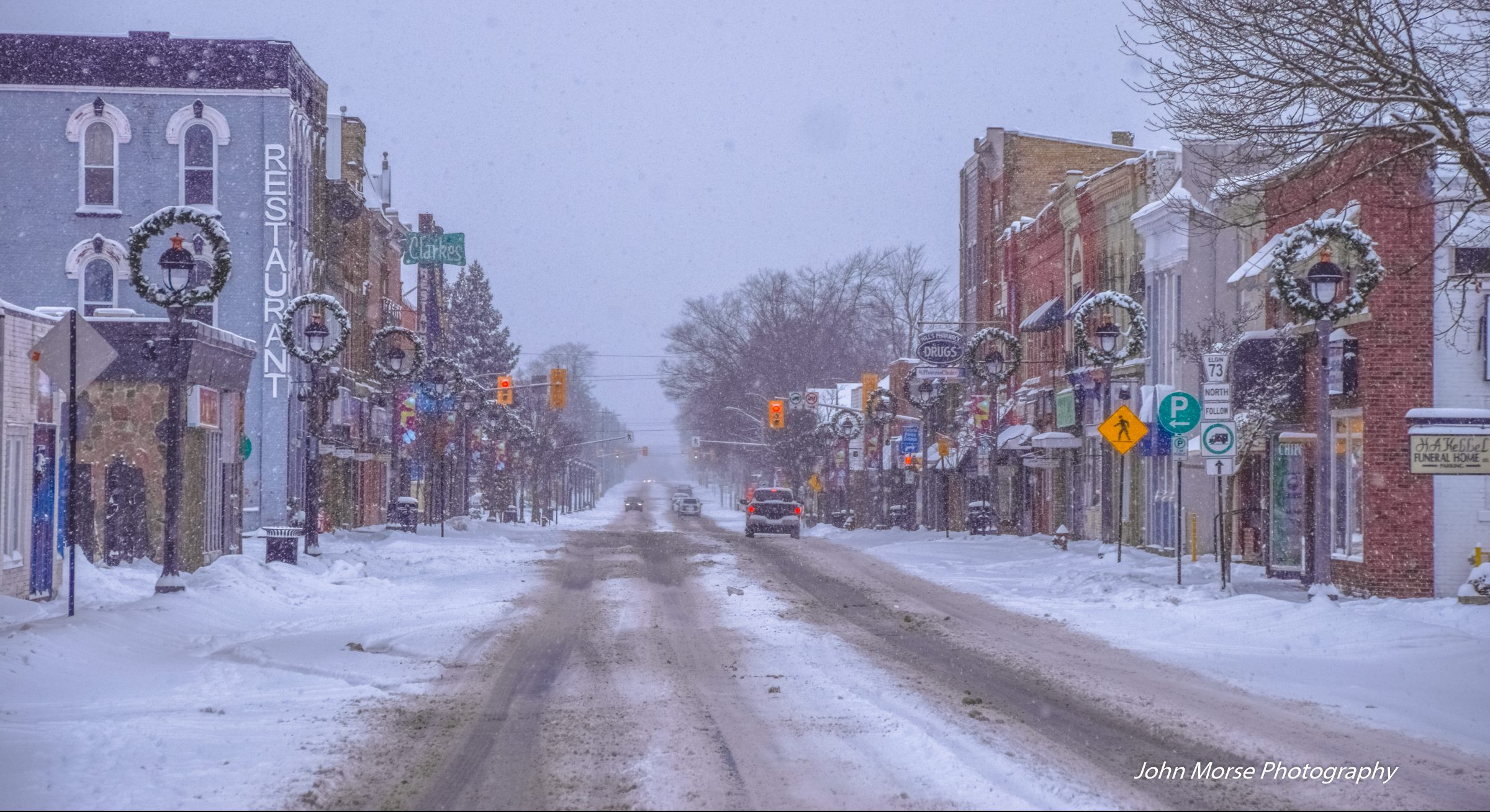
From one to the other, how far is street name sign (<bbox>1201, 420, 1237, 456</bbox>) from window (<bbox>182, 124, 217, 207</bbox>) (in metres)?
31.0

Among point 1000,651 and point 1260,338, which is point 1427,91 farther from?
point 1260,338

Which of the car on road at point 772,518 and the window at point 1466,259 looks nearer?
the window at point 1466,259

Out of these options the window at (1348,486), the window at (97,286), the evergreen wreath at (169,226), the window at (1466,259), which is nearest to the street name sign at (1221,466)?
the window at (1348,486)

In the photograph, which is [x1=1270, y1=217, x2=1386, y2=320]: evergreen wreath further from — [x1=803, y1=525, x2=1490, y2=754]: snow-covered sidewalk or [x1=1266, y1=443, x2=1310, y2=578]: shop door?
[x1=1266, y1=443, x2=1310, y2=578]: shop door

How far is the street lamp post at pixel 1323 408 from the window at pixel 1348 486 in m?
4.33

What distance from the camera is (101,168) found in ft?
140

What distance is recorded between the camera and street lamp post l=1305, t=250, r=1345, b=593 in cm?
1881

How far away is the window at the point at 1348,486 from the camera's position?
79.6 feet

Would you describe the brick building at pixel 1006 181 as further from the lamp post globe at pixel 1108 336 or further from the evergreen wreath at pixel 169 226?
the evergreen wreath at pixel 169 226

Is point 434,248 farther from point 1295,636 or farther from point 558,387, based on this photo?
point 1295,636

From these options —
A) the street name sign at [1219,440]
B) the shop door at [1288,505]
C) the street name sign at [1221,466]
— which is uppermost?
the street name sign at [1219,440]

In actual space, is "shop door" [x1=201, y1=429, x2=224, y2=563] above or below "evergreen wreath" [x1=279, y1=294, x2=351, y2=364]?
below

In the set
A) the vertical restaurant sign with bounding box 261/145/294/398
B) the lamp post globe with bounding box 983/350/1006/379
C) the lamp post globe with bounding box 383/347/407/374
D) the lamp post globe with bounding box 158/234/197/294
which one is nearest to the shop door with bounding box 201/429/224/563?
the lamp post globe with bounding box 383/347/407/374

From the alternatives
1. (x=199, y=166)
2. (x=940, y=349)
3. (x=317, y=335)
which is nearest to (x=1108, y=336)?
(x=317, y=335)
